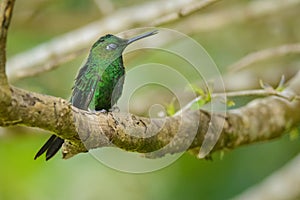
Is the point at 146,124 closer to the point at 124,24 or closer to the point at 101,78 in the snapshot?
the point at 101,78

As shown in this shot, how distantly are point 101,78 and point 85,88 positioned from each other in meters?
0.06

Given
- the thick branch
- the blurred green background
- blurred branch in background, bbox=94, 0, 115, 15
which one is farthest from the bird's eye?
the blurred green background

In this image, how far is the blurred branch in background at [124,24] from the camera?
282 cm

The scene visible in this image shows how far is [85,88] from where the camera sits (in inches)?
56.4

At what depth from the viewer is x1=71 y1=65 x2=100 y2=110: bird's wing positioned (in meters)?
1.42

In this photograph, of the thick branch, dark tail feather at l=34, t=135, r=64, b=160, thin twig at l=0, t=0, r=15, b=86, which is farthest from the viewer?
dark tail feather at l=34, t=135, r=64, b=160

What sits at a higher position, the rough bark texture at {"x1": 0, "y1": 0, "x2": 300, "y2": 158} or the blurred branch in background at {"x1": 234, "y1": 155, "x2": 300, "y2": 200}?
the rough bark texture at {"x1": 0, "y1": 0, "x2": 300, "y2": 158}

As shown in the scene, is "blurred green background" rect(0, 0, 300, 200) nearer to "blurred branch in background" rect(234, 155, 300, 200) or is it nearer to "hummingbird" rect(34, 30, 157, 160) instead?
"blurred branch in background" rect(234, 155, 300, 200)

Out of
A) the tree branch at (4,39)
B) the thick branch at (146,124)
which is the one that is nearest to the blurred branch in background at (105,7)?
the thick branch at (146,124)

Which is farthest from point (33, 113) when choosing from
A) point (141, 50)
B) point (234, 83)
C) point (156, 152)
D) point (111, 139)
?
point (234, 83)

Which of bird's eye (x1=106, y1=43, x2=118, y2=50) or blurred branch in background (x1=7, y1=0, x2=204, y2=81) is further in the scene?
blurred branch in background (x1=7, y1=0, x2=204, y2=81)

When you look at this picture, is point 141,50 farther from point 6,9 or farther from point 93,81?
point 6,9

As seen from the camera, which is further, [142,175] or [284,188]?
[142,175]

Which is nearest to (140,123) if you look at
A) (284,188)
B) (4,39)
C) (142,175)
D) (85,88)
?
(85,88)
